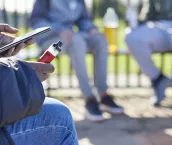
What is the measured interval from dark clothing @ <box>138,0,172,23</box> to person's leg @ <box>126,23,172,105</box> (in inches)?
6.2

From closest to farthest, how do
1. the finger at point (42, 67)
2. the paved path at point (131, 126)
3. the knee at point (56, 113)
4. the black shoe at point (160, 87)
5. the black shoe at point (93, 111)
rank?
the finger at point (42, 67)
the knee at point (56, 113)
the paved path at point (131, 126)
the black shoe at point (93, 111)
the black shoe at point (160, 87)

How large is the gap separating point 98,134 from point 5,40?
5.74ft

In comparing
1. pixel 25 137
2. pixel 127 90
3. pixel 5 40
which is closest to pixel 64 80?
pixel 127 90

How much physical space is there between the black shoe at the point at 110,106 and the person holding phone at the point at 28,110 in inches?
87.5

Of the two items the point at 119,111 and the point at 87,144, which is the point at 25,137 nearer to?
the point at 87,144

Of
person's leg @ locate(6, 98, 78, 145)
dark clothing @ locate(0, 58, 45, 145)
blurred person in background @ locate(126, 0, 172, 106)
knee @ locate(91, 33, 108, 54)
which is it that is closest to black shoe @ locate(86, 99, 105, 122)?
knee @ locate(91, 33, 108, 54)

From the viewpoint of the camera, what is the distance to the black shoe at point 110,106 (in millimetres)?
4223

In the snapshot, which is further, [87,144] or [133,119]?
[133,119]

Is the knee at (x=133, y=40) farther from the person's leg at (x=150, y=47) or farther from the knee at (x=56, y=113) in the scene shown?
the knee at (x=56, y=113)

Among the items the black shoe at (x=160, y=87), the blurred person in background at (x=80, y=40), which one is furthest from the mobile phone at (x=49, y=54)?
the black shoe at (x=160, y=87)

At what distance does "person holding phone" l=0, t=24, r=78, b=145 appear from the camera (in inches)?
58.6

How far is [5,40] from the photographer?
7.10ft

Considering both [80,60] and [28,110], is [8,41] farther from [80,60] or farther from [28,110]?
[80,60]

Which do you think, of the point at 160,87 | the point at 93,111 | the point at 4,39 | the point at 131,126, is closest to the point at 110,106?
the point at 93,111
